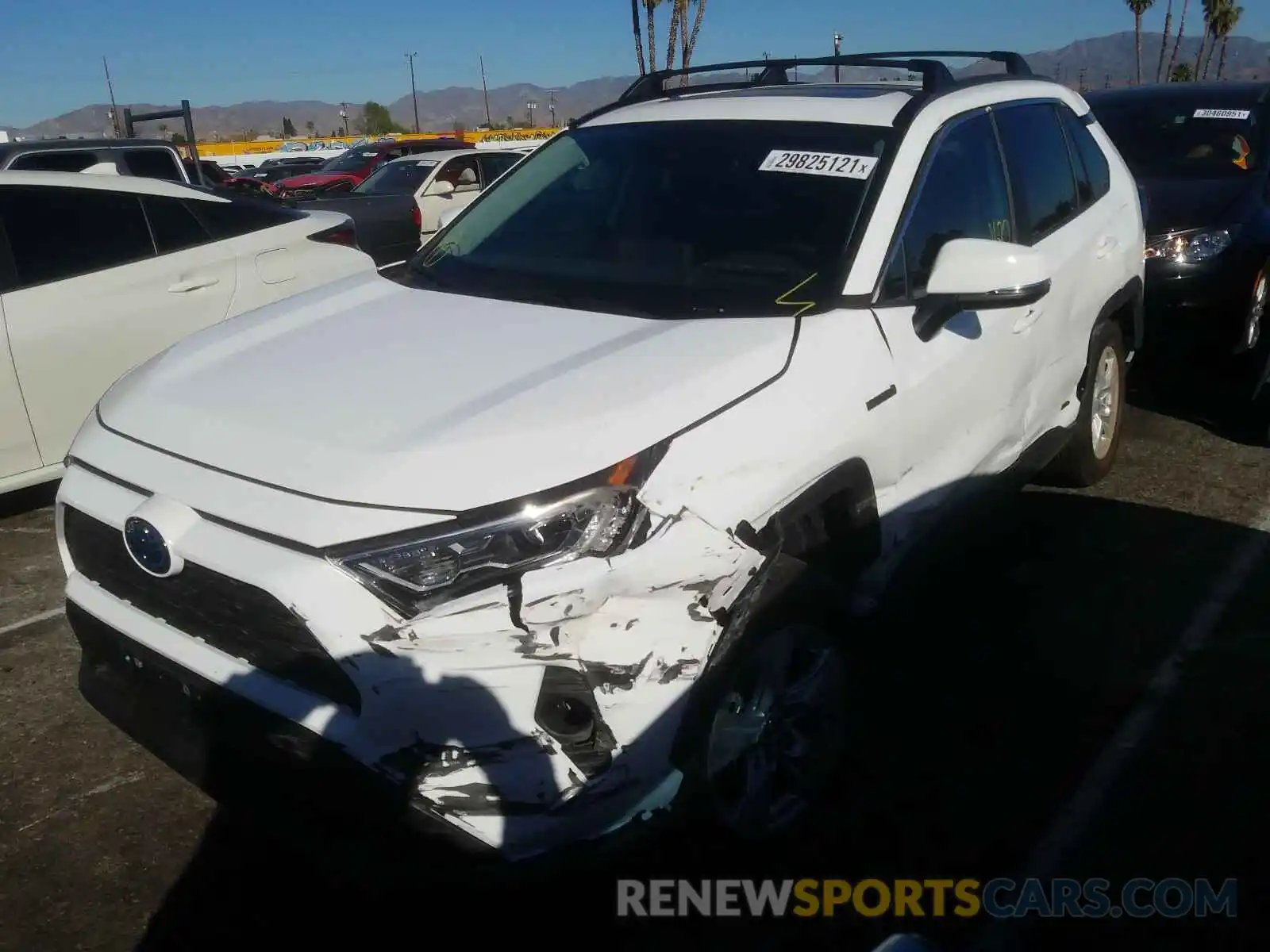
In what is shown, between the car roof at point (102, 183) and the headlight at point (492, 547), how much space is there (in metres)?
3.94

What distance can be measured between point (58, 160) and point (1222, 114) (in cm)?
917

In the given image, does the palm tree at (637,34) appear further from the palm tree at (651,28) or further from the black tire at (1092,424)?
the black tire at (1092,424)

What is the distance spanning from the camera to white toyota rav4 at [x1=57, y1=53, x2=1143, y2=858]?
2.21 meters

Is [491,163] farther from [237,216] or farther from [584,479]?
[584,479]

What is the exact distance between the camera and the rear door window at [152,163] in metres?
9.82

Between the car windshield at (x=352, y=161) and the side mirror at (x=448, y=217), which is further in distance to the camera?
the car windshield at (x=352, y=161)

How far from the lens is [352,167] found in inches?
819

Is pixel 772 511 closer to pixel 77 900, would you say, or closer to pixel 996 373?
pixel 996 373

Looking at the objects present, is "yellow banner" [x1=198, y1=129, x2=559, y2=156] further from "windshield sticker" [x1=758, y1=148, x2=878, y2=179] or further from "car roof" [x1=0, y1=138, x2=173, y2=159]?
"windshield sticker" [x1=758, y1=148, x2=878, y2=179]

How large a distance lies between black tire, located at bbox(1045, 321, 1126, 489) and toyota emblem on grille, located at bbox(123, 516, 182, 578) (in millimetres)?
3606

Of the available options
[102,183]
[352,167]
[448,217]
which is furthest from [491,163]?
[448,217]

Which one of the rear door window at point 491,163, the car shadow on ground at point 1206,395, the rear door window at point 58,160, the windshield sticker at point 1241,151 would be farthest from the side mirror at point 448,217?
the rear door window at point 491,163

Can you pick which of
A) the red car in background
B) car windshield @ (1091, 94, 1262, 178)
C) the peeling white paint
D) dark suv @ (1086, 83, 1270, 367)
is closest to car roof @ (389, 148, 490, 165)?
the red car in background

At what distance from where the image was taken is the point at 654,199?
3.58m
